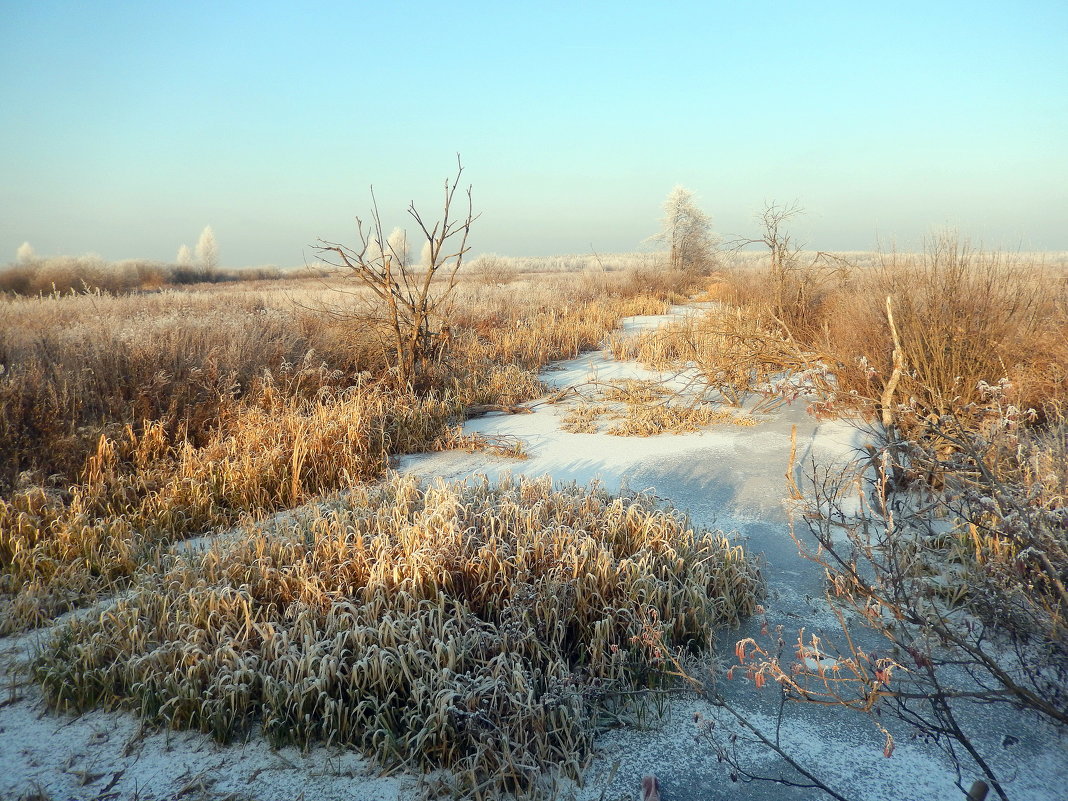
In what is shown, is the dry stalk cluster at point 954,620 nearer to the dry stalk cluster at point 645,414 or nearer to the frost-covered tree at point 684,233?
the dry stalk cluster at point 645,414

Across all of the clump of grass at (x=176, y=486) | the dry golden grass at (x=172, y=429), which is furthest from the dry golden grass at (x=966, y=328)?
the clump of grass at (x=176, y=486)

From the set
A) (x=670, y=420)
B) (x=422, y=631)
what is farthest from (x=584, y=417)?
(x=422, y=631)

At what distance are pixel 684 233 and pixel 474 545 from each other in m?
27.2

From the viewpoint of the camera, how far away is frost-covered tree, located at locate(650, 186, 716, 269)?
1057 inches

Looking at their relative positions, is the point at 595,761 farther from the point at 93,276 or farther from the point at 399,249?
the point at 93,276

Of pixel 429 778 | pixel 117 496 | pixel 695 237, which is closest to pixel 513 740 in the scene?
pixel 429 778

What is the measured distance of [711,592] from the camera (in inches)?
123

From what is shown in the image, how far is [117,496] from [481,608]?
2.63 metres

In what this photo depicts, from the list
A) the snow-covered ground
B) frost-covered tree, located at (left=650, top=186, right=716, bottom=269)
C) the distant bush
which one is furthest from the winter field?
frost-covered tree, located at (left=650, top=186, right=716, bottom=269)

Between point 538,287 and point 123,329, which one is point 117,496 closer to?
point 123,329

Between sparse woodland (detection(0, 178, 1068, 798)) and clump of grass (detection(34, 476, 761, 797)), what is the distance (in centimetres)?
1

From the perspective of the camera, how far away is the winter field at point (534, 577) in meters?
2.16

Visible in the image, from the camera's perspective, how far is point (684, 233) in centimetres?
2831

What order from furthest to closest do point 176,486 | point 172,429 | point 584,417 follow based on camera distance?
point 584,417, point 172,429, point 176,486
